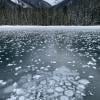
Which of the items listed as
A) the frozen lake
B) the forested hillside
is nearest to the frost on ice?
the frozen lake

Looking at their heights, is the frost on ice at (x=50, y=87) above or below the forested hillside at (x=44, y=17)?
below

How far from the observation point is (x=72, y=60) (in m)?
16.8

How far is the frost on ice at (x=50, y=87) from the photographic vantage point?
9523mm

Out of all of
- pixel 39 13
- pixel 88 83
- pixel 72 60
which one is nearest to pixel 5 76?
pixel 88 83

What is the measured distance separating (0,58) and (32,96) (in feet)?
30.4

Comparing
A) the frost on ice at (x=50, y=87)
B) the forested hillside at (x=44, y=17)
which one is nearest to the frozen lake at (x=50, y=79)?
the frost on ice at (x=50, y=87)

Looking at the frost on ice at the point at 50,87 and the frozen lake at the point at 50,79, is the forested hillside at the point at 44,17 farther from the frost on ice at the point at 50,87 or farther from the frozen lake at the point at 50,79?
the frost on ice at the point at 50,87

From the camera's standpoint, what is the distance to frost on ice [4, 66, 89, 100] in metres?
9.52

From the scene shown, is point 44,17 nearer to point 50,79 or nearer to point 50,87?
point 50,79

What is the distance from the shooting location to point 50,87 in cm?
1066

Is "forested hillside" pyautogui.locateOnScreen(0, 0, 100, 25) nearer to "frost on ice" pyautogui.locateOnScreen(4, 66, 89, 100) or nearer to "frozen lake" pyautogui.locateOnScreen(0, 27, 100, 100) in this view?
"frozen lake" pyautogui.locateOnScreen(0, 27, 100, 100)

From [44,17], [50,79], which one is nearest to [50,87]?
[50,79]

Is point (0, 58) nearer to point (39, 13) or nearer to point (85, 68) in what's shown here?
point (85, 68)

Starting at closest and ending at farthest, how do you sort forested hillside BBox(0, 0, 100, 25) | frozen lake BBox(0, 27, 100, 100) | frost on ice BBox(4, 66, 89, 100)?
frost on ice BBox(4, 66, 89, 100)
frozen lake BBox(0, 27, 100, 100)
forested hillside BBox(0, 0, 100, 25)
